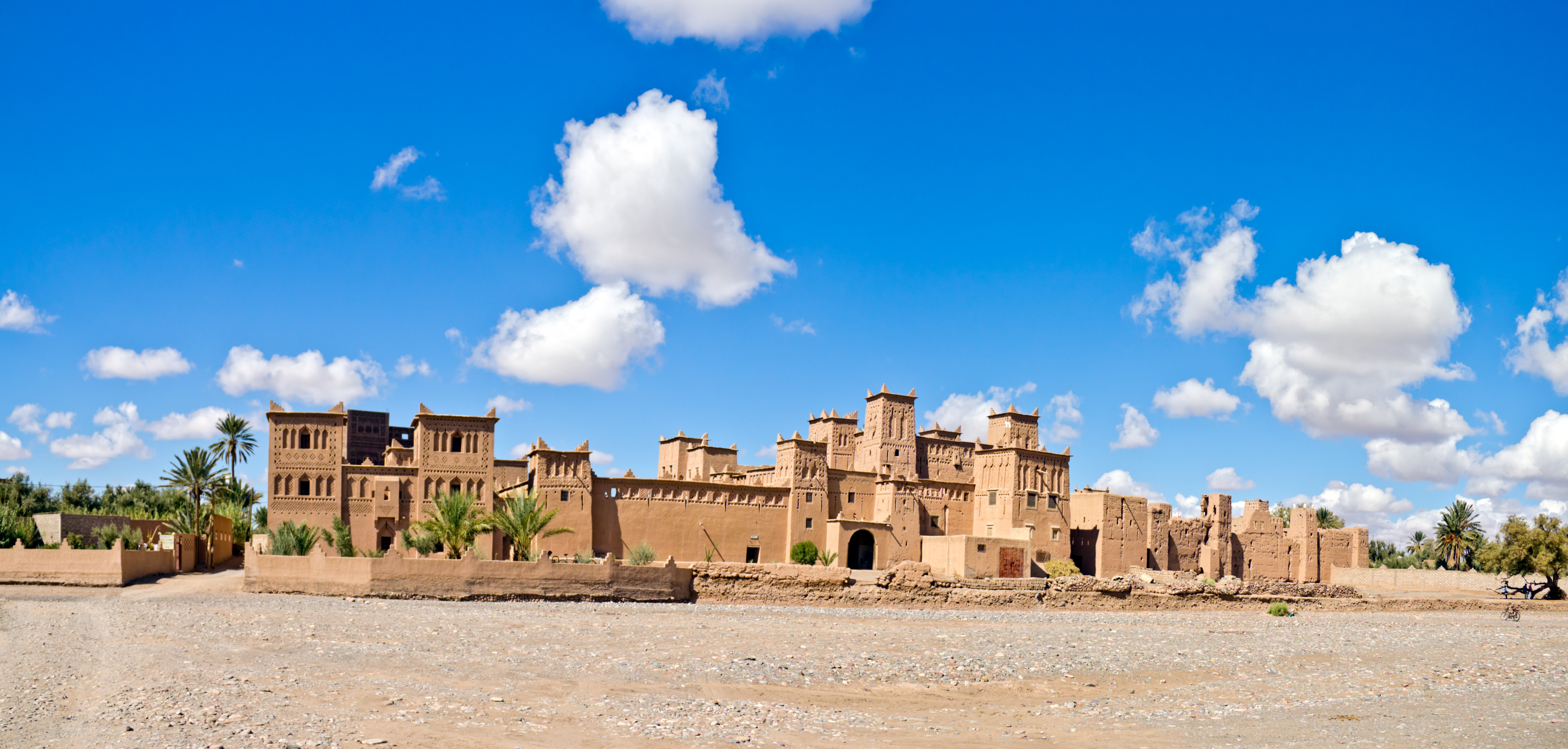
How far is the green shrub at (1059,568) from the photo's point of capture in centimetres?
4956

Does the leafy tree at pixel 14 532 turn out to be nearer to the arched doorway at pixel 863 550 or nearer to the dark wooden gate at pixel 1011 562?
the arched doorway at pixel 863 550

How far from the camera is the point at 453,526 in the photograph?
121 ft

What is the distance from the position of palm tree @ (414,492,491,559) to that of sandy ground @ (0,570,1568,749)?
5.74 m

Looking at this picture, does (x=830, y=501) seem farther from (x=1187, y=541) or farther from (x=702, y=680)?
(x=702, y=680)

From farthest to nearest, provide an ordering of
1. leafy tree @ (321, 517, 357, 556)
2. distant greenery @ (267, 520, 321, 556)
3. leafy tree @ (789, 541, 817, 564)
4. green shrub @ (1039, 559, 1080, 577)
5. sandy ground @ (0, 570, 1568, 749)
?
green shrub @ (1039, 559, 1080, 577) → leafy tree @ (789, 541, 817, 564) → leafy tree @ (321, 517, 357, 556) → distant greenery @ (267, 520, 321, 556) → sandy ground @ (0, 570, 1568, 749)

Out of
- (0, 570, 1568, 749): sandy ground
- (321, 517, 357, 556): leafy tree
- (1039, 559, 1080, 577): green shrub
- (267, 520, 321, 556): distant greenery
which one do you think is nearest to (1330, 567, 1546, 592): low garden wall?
(1039, 559, 1080, 577): green shrub

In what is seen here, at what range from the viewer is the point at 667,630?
2575 centimetres

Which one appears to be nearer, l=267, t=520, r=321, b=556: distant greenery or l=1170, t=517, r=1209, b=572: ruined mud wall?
l=267, t=520, r=321, b=556: distant greenery

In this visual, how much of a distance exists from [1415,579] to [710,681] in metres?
57.1

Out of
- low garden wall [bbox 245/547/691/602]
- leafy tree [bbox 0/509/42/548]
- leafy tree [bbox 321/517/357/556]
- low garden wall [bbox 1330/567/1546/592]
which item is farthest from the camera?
low garden wall [bbox 1330/567/1546/592]

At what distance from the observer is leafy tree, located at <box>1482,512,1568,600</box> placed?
51281 mm

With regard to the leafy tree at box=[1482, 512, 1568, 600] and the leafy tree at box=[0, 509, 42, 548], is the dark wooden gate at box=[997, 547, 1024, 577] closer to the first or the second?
the leafy tree at box=[1482, 512, 1568, 600]


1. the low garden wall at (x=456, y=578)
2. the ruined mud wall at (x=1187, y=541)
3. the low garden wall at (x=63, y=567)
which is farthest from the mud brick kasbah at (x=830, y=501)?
the low garden wall at (x=456, y=578)

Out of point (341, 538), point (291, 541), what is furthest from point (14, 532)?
point (291, 541)
